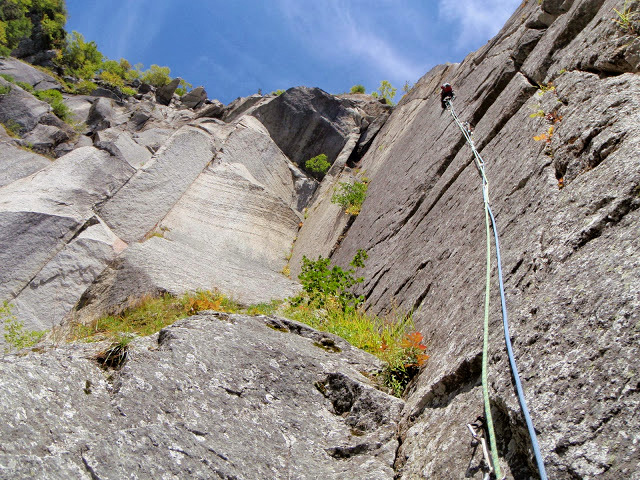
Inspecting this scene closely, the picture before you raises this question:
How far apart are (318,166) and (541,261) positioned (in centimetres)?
1636

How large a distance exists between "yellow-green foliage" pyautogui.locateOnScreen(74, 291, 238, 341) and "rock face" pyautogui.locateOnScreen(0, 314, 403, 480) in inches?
100

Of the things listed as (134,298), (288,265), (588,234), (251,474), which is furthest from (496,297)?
(288,265)

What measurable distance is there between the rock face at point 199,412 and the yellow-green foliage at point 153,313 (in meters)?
2.54

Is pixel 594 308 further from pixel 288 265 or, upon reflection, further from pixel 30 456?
pixel 288 265

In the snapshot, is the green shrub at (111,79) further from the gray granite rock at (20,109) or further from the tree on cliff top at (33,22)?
the gray granite rock at (20,109)

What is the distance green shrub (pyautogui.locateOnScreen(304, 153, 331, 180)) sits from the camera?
65.0 ft

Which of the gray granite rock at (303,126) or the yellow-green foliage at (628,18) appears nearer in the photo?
the yellow-green foliage at (628,18)

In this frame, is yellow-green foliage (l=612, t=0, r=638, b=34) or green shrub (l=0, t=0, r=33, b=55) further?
green shrub (l=0, t=0, r=33, b=55)

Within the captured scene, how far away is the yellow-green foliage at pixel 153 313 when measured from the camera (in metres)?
7.53

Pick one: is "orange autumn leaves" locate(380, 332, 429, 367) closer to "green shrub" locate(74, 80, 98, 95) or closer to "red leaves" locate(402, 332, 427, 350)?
"red leaves" locate(402, 332, 427, 350)

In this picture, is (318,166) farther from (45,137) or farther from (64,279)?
(64,279)

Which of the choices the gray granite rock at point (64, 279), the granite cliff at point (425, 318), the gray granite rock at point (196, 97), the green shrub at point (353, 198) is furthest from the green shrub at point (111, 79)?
the gray granite rock at point (64, 279)

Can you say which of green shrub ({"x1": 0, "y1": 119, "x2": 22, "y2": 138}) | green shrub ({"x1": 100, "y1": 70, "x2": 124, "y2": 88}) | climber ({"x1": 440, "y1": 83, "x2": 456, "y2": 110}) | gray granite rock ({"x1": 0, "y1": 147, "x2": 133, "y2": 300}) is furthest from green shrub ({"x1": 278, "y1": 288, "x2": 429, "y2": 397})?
green shrub ({"x1": 100, "y1": 70, "x2": 124, "y2": 88})

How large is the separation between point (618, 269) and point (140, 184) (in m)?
12.5
